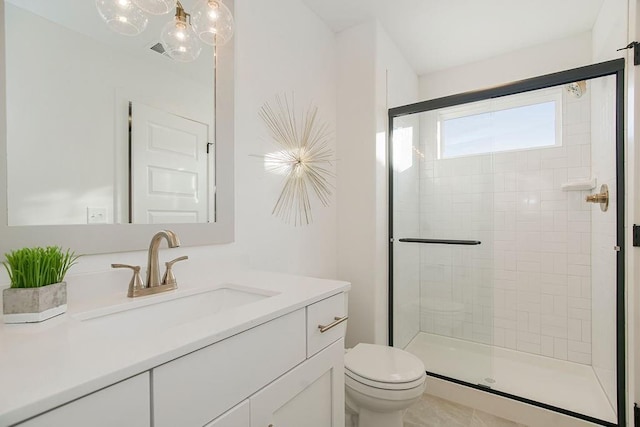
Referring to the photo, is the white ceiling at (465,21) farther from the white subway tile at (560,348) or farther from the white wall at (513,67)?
the white subway tile at (560,348)

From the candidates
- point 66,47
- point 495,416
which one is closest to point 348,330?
point 495,416

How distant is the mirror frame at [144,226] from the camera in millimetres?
826

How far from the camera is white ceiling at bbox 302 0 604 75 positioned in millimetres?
1937

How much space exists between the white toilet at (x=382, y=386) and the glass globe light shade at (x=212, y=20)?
5.24 feet

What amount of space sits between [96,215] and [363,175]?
5.05ft

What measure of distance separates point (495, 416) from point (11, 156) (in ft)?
8.33

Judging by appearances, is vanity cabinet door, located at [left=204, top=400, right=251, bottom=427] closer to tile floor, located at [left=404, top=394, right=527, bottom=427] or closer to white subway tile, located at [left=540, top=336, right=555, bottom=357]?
tile floor, located at [left=404, top=394, right=527, bottom=427]

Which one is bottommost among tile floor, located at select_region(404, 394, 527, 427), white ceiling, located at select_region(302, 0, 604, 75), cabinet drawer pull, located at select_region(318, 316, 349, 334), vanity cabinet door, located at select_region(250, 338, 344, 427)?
tile floor, located at select_region(404, 394, 527, 427)

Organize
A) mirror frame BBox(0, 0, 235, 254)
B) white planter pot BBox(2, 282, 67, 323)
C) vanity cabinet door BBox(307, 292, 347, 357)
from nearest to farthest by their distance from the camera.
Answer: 1. white planter pot BBox(2, 282, 67, 323)
2. mirror frame BBox(0, 0, 235, 254)
3. vanity cabinet door BBox(307, 292, 347, 357)

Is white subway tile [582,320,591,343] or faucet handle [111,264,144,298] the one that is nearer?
faucet handle [111,264,144,298]

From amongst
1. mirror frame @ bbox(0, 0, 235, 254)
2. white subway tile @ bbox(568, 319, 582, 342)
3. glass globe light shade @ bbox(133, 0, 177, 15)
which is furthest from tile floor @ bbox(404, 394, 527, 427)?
glass globe light shade @ bbox(133, 0, 177, 15)

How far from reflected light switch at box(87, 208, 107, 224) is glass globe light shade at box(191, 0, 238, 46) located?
2.49 feet

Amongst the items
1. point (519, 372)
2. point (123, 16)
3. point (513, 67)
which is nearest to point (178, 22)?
point (123, 16)

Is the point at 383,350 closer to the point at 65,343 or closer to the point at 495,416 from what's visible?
the point at 495,416
